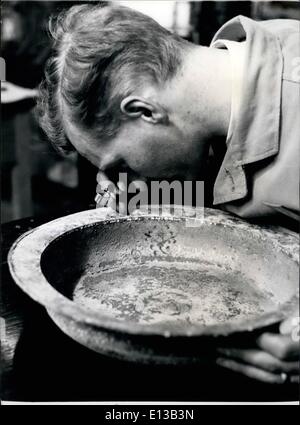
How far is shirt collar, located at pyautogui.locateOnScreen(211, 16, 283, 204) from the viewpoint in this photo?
3.15ft

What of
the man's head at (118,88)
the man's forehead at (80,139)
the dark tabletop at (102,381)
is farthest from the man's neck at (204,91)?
the dark tabletop at (102,381)

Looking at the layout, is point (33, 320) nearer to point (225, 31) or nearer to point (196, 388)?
point (196, 388)

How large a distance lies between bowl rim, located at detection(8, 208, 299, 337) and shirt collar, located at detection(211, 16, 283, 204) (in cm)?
11

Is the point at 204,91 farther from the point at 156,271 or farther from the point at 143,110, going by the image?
the point at 156,271

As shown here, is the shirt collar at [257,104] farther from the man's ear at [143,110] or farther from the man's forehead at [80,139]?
the man's forehead at [80,139]

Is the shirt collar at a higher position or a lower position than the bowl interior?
higher

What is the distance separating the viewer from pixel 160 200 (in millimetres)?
1187

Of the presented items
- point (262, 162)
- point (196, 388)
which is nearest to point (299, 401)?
point (196, 388)

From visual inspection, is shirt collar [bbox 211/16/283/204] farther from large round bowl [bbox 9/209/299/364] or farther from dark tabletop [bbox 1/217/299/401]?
dark tabletop [bbox 1/217/299/401]

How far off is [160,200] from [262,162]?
0.28 meters

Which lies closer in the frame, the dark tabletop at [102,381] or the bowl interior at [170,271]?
the dark tabletop at [102,381]

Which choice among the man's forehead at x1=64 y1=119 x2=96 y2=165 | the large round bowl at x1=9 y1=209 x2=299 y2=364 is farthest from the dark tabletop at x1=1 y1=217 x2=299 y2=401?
the man's forehead at x1=64 y1=119 x2=96 y2=165

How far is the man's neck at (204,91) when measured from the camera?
0.95m

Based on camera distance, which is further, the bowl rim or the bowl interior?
the bowl interior
